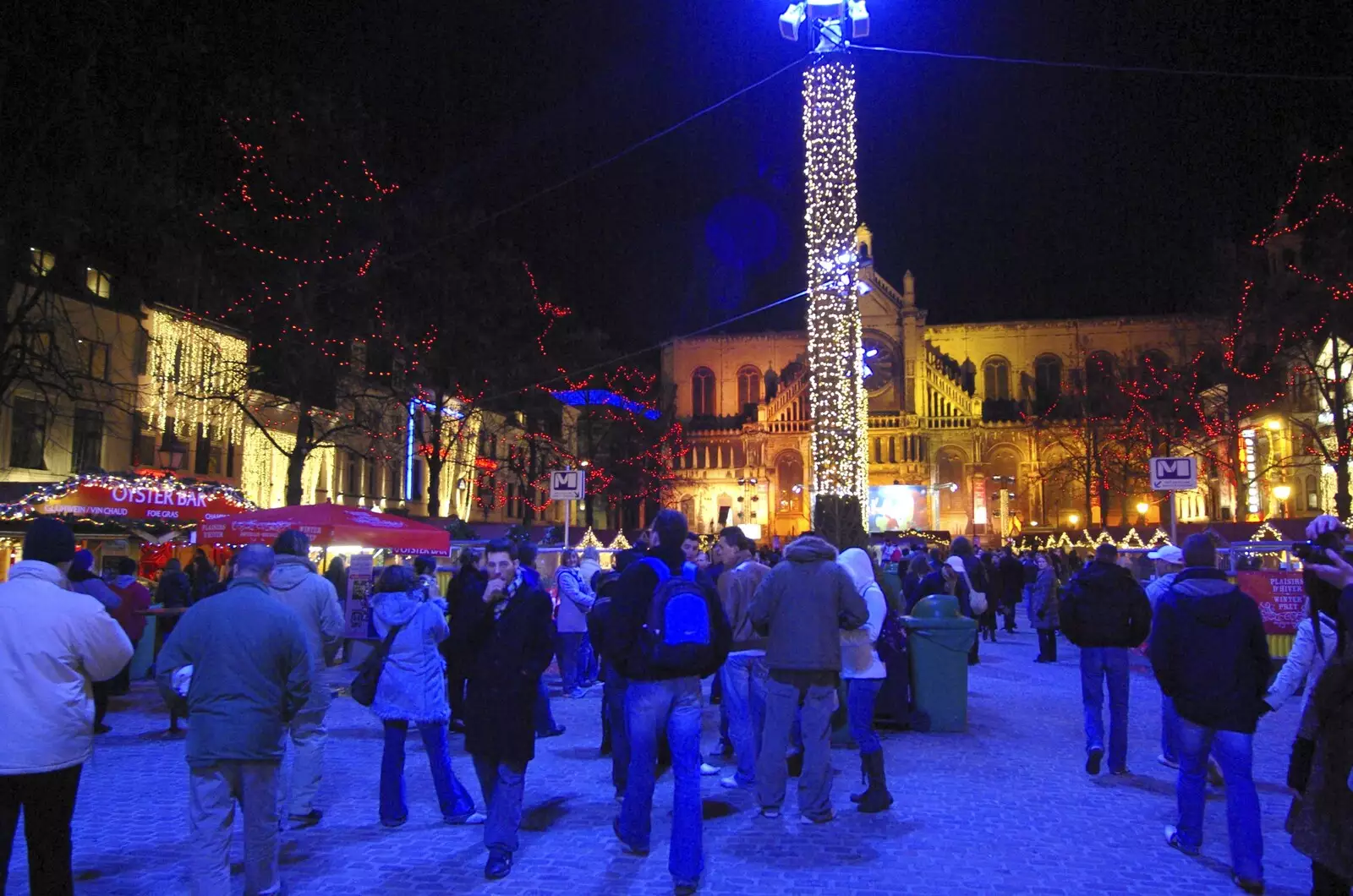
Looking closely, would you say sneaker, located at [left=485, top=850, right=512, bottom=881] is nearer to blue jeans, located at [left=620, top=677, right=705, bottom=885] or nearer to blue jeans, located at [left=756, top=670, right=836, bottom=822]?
blue jeans, located at [left=620, top=677, right=705, bottom=885]

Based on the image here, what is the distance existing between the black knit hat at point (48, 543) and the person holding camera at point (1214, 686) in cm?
575

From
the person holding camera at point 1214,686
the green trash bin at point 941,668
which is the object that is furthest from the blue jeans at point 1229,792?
the green trash bin at point 941,668

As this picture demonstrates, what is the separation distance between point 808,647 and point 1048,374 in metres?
59.4

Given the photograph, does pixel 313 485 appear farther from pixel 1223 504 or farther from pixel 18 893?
pixel 1223 504

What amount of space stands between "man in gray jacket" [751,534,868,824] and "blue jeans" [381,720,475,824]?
212 cm

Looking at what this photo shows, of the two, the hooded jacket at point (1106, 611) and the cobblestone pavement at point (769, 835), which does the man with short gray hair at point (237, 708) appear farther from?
the hooded jacket at point (1106, 611)

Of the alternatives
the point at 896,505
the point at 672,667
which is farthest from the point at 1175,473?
the point at 896,505

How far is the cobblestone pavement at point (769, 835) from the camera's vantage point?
5.37 meters

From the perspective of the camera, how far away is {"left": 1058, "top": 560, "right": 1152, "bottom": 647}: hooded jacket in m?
7.96

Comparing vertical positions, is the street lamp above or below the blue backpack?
above

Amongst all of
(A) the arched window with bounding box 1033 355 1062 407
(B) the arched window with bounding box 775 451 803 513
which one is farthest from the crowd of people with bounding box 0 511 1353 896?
(A) the arched window with bounding box 1033 355 1062 407

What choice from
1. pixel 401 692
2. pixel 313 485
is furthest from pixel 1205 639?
pixel 313 485

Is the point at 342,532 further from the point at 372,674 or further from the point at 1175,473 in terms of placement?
the point at 1175,473

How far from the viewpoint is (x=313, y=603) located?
22.2 feet
